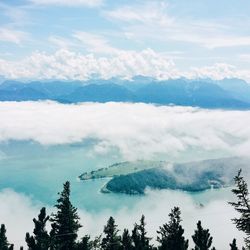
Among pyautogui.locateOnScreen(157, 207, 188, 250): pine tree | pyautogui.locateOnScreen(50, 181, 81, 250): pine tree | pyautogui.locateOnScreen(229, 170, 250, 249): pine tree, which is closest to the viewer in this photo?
pyautogui.locateOnScreen(229, 170, 250, 249): pine tree

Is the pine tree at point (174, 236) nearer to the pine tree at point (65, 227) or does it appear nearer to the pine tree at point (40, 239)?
the pine tree at point (65, 227)

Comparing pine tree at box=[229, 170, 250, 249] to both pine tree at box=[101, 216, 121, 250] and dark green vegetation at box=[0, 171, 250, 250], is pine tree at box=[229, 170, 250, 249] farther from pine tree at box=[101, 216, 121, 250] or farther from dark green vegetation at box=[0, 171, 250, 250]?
pine tree at box=[101, 216, 121, 250]

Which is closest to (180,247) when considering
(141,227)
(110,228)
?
(141,227)

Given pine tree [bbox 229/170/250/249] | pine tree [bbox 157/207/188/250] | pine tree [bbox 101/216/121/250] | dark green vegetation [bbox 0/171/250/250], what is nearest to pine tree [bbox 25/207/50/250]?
dark green vegetation [bbox 0/171/250/250]

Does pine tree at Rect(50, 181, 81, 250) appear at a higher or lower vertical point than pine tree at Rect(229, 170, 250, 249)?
higher

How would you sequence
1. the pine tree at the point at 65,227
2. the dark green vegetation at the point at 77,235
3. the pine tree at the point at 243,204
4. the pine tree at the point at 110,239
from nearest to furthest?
the pine tree at the point at 243,204 < the dark green vegetation at the point at 77,235 < the pine tree at the point at 65,227 < the pine tree at the point at 110,239

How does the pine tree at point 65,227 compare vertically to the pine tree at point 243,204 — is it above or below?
above

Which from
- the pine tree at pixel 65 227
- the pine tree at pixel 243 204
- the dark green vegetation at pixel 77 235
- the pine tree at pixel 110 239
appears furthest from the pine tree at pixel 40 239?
the pine tree at pixel 243 204

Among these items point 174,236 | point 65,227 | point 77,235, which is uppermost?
point 65,227

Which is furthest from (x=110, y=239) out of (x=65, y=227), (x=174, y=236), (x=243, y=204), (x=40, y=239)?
(x=243, y=204)

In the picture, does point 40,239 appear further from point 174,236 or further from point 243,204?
point 243,204

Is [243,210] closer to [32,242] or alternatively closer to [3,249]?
[32,242]
